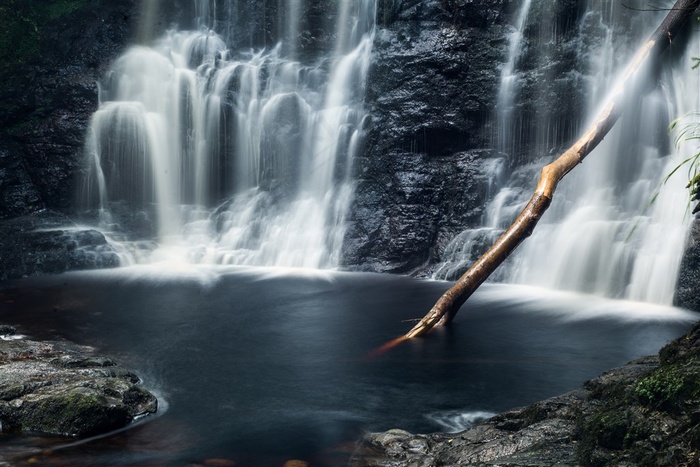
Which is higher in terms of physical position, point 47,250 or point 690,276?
point 690,276

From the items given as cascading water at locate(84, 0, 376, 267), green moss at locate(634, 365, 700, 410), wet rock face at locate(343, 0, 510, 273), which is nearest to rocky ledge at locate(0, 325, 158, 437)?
green moss at locate(634, 365, 700, 410)

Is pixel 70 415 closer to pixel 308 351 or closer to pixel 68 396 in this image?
pixel 68 396

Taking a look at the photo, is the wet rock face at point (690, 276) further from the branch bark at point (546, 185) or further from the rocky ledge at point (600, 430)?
the rocky ledge at point (600, 430)

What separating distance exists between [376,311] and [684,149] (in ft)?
21.6

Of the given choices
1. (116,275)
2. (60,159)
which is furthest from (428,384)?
(60,159)

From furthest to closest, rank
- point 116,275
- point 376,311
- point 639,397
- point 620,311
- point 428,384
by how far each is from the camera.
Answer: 1. point 116,275
2. point 376,311
3. point 620,311
4. point 428,384
5. point 639,397

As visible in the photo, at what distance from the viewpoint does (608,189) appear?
530 inches

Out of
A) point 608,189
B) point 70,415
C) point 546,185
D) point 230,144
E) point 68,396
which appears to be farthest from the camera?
point 230,144

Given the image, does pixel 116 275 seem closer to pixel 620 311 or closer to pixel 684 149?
pixel 620 311

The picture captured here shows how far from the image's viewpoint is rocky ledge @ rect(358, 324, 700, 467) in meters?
3.43

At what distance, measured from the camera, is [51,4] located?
20.3 metres

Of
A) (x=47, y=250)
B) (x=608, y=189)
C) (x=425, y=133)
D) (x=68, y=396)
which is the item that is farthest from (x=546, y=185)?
(x=47, y=250)

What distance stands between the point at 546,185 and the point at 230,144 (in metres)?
12.4

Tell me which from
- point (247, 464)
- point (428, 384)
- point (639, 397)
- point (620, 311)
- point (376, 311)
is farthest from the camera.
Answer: point (376, 311)
